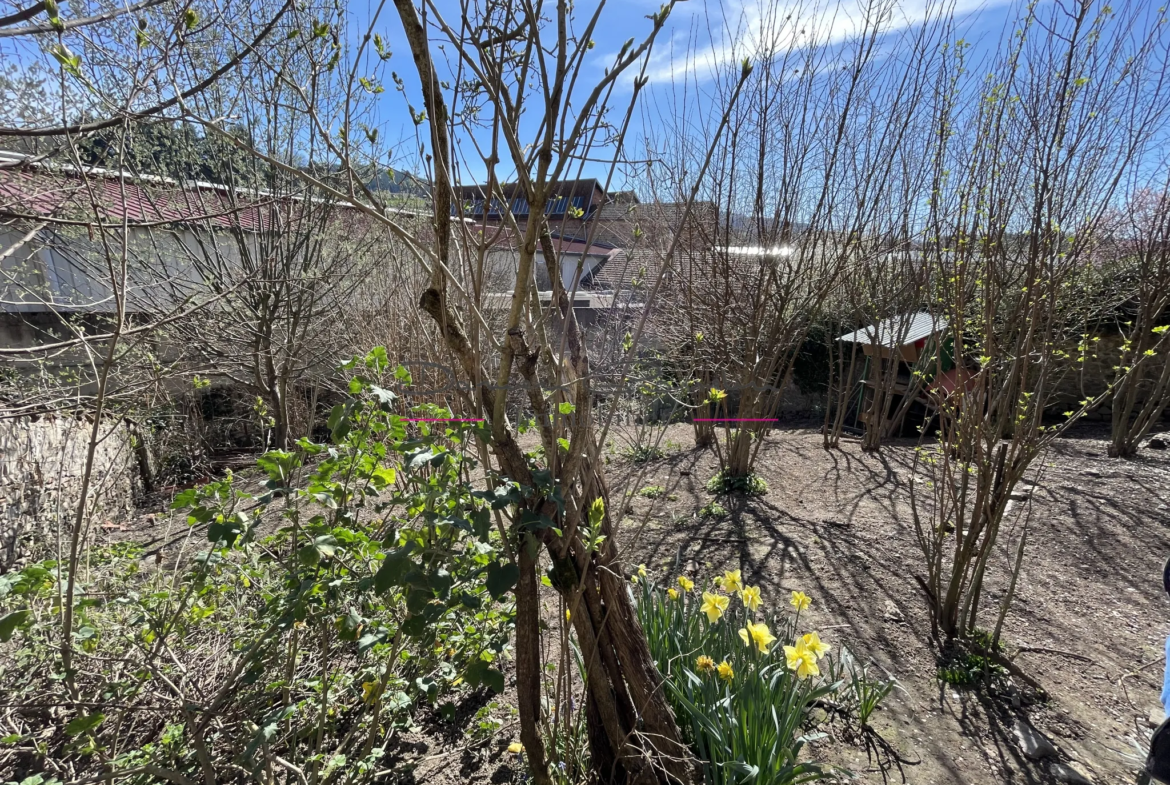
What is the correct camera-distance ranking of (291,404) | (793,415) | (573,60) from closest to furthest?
(573,60), (291,404), (793,415)

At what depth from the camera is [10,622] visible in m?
1.09

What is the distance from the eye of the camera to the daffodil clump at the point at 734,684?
5.29 ft

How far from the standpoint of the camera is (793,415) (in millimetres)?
11328


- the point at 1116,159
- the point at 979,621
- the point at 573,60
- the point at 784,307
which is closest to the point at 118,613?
the point at 573,60

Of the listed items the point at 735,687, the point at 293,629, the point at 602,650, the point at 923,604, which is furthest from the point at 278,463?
the point at 923,604

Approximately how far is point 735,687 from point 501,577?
3.71ft

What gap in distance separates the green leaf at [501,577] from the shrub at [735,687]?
74cm

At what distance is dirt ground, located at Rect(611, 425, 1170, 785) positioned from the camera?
6.98 feet

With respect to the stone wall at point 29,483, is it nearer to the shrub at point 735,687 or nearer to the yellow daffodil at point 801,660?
the shrub at point 735,687

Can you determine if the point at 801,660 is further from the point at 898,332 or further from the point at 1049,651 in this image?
the point at 898,332

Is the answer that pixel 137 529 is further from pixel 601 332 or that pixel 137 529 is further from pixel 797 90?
pixel 797 90

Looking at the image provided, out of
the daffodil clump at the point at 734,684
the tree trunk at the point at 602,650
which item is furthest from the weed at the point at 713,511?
the tree trunk at the point at 602,650

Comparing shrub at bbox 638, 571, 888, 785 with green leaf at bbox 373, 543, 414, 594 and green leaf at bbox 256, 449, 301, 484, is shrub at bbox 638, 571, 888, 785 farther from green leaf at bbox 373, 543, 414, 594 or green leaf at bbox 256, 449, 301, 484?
green leaf at bbox 256, 449, 301, 484

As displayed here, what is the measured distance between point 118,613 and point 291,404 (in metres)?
5.27
